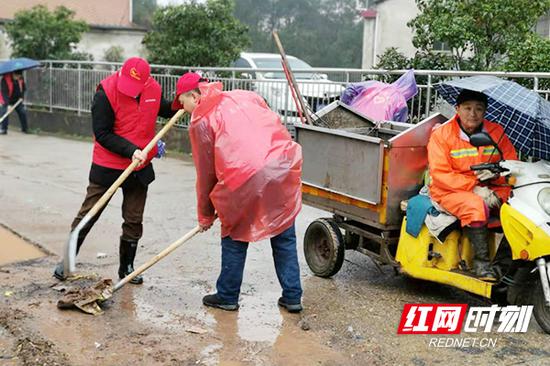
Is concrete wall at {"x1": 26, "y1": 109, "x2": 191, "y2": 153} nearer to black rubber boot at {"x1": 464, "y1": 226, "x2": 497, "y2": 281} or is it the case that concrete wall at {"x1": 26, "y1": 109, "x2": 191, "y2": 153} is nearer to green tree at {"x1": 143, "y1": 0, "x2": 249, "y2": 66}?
green tree at {"x1": 143, "y1": 0, "x2": 249, "y2": 66}

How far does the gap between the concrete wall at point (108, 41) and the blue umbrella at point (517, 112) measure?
866 inches

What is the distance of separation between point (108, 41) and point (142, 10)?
1243 cm

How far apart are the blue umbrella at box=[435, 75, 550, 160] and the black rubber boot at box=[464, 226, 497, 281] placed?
0.75 meters

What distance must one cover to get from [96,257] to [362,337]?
2.86m

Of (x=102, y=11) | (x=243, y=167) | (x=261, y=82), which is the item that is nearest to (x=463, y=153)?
(x=243, y=167)

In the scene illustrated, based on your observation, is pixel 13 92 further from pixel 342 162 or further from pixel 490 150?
pixel 490 150

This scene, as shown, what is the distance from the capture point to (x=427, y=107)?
8.98 m

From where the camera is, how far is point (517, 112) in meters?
5.23

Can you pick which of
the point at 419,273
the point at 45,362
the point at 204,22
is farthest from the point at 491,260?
the point at 204,22

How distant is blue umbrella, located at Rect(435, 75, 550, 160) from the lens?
5094mm

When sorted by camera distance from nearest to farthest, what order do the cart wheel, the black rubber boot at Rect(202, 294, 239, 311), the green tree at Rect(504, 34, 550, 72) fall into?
the black rubber boot at Rect(202, 294, 239, 311)
the cart wheel
the green tree at Rect(504, 34, 550, 72)

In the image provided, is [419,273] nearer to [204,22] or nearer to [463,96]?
[463,96]

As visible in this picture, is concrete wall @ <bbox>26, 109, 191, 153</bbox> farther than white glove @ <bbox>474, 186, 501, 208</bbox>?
Yes

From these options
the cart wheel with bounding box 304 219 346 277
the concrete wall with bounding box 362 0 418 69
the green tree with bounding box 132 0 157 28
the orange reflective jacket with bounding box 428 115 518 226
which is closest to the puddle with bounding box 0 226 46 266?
the cart wheel with bounding box 304 219 346 277
